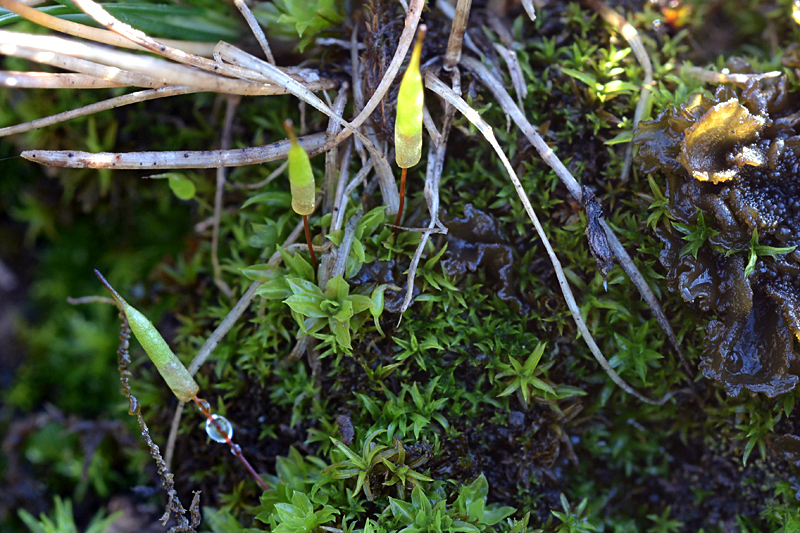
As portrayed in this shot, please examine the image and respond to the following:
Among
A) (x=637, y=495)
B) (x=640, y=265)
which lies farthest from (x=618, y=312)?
(x=637, y=495)

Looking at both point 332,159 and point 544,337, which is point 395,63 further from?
point 544,337

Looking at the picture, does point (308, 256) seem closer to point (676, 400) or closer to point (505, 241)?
point (505, 241)

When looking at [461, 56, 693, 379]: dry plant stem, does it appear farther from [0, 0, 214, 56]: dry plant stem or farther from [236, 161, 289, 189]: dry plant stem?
[0, 0, 214, 56]: dry plant stem

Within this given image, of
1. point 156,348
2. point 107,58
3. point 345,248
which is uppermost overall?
point 107,58

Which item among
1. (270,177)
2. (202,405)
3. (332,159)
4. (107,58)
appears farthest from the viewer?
(270,177)

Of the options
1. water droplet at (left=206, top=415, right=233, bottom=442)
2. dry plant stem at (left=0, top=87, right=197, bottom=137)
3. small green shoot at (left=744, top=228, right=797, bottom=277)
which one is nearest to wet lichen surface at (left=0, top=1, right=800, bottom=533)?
small green shoot at (left=744, top=228, right=797, bottom=277)

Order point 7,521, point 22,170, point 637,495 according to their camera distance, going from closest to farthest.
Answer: point 637,495
point 7,521
point 22,170

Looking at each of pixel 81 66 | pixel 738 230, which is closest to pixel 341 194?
pixel 81 66
